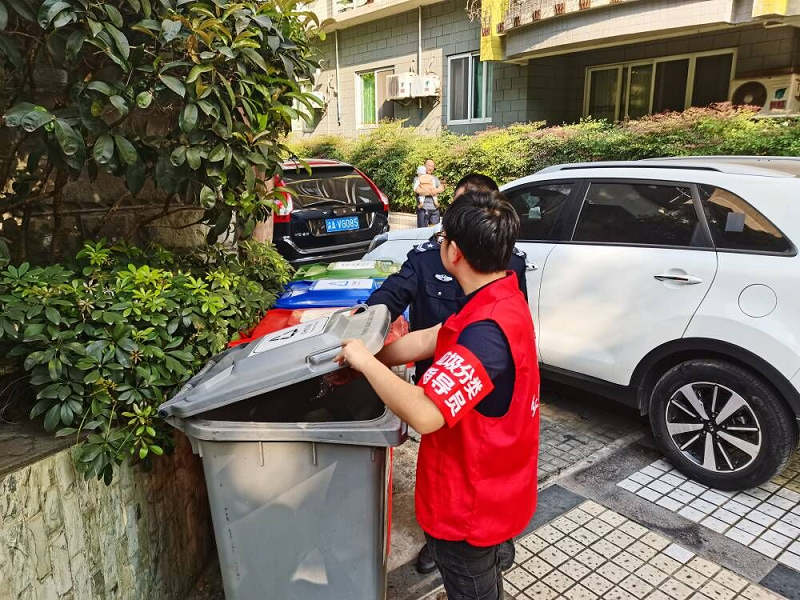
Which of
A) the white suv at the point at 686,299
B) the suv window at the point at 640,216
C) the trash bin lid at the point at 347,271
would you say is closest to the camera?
the white suv at the point at 686,299

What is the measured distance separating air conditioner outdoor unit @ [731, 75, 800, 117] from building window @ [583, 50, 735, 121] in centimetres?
46

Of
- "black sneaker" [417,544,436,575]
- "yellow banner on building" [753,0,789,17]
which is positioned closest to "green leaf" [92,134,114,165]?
"black sneaker" [417,544,436,575]

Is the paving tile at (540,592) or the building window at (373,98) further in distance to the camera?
the building window at (373,98)

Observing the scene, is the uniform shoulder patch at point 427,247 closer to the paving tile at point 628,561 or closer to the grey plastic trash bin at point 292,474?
the grey plastic trash bin at point 292,474

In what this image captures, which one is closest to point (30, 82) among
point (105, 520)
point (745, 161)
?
point (105, 520)

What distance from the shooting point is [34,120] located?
1.86 m

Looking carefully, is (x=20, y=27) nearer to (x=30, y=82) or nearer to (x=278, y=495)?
(x=30, y=82)

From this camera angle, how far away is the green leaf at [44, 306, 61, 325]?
1.95 metres

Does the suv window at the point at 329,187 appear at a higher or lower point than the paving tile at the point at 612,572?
higher

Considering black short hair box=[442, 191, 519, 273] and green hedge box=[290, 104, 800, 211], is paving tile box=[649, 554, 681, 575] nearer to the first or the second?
black short hair box=[442, 191, 519, 273]

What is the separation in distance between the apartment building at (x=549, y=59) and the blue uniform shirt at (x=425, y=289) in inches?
179

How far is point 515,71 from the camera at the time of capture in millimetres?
11875

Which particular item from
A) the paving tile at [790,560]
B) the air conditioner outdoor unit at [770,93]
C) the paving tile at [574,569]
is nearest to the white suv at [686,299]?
the paving tile at [790,560]

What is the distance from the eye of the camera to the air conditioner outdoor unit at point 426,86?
13.2 metres
